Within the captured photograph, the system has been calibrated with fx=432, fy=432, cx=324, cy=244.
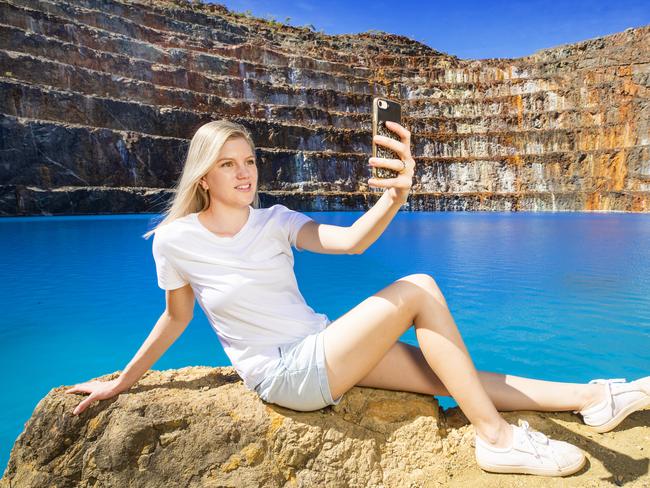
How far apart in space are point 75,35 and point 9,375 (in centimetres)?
3030

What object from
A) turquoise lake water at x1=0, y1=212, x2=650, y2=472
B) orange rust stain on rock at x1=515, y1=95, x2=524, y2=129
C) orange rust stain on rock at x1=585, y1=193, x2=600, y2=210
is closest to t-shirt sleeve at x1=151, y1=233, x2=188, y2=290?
turquoise lake water at x1=0, y1=212, x2=650, y2=472

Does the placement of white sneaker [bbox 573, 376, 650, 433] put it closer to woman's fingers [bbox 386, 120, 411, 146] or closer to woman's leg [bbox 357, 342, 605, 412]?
woman's leg [bbox 357, 342, 605, 412]

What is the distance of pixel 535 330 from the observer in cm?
564

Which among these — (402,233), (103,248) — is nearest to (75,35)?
(103,248)

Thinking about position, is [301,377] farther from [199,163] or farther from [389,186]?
[199,163]

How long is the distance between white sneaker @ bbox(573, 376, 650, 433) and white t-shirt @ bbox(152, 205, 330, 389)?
54.5 inches

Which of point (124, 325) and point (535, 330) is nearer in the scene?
point (535, 330)

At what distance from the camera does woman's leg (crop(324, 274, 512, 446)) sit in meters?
1.86

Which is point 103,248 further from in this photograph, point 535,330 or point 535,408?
point 535,408

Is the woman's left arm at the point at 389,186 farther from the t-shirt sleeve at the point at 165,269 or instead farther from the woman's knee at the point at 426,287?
the t-shirt sleeve at the point at 165,269

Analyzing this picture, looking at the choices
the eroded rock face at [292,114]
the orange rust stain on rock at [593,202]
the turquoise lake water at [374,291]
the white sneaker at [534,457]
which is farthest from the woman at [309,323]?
the orange rust stain on rock at [593,202]

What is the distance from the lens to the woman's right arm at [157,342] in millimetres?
2064

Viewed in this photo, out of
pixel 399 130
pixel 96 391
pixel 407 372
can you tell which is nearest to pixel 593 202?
pixel 407 372

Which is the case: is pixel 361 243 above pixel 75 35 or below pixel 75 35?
below
